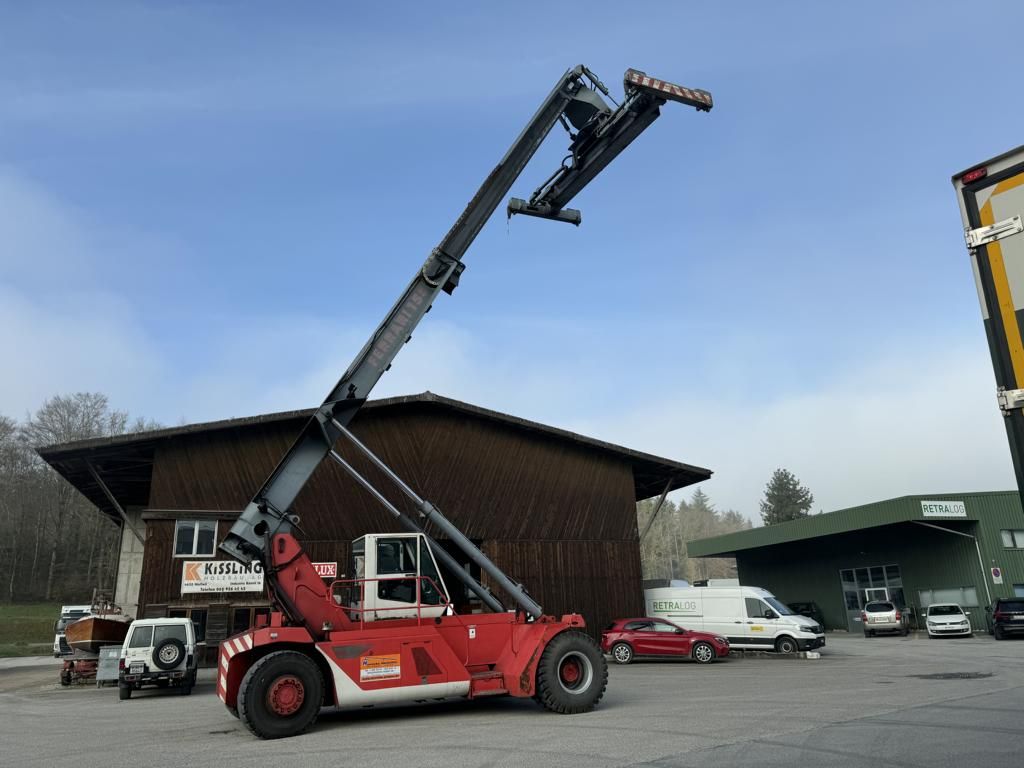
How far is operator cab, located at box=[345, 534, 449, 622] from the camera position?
11.6m

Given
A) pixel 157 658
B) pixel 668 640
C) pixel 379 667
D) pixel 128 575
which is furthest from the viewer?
pixel 128 575

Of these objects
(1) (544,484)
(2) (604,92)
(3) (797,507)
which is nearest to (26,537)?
(1) (544,484)

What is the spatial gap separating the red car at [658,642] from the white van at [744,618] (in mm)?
2061

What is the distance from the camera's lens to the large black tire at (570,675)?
11.3m

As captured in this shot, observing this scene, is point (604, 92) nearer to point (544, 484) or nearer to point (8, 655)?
point (544, 484)

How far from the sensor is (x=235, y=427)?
2267 cm

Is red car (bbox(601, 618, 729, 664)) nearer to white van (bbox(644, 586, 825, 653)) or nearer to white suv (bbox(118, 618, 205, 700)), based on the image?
white van (bbox(644, 586, 825, 653))

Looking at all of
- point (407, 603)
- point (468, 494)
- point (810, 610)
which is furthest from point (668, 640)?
point (810, 610)

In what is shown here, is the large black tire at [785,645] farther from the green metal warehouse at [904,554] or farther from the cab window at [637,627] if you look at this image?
the green metal warehouse at [904,554]

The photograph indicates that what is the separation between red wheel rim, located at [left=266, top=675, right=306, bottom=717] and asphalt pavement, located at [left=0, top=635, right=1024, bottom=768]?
1.59 feet

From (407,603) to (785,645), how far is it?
16062mm

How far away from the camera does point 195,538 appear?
72.0 ft

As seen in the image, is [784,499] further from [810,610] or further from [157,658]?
[157,658]

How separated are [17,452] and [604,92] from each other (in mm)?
67963
